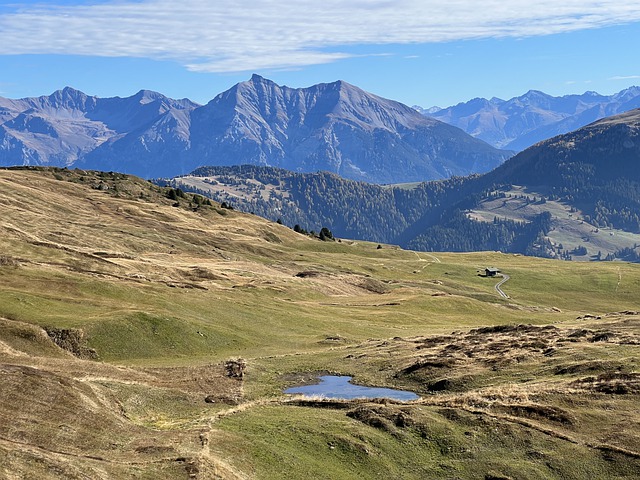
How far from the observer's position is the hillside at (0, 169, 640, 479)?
135ft

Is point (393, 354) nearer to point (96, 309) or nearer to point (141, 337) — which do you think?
point (141, 337)

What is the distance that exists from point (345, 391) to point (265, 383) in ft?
26.1

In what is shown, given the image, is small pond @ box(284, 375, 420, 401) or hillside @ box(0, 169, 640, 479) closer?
hillside @ box(0, 169, 640, 479)

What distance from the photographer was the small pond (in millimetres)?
62103

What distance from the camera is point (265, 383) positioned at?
66750mm

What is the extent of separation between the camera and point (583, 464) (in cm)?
4488

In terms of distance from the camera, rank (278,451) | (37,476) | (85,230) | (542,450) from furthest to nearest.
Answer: (85,230) < (542,450) < (278,451) < (37,476)

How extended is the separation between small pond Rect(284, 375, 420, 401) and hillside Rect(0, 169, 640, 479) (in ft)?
5.39

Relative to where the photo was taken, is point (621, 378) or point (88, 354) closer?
point (621, 378)

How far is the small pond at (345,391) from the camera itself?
62.1 m

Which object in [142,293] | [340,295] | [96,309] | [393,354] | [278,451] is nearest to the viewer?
[278,451]

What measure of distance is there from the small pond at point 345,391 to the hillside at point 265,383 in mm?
1642

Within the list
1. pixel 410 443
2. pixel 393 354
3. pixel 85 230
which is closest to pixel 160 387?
pixel 410 443

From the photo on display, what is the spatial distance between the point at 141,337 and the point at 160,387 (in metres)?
23.6
